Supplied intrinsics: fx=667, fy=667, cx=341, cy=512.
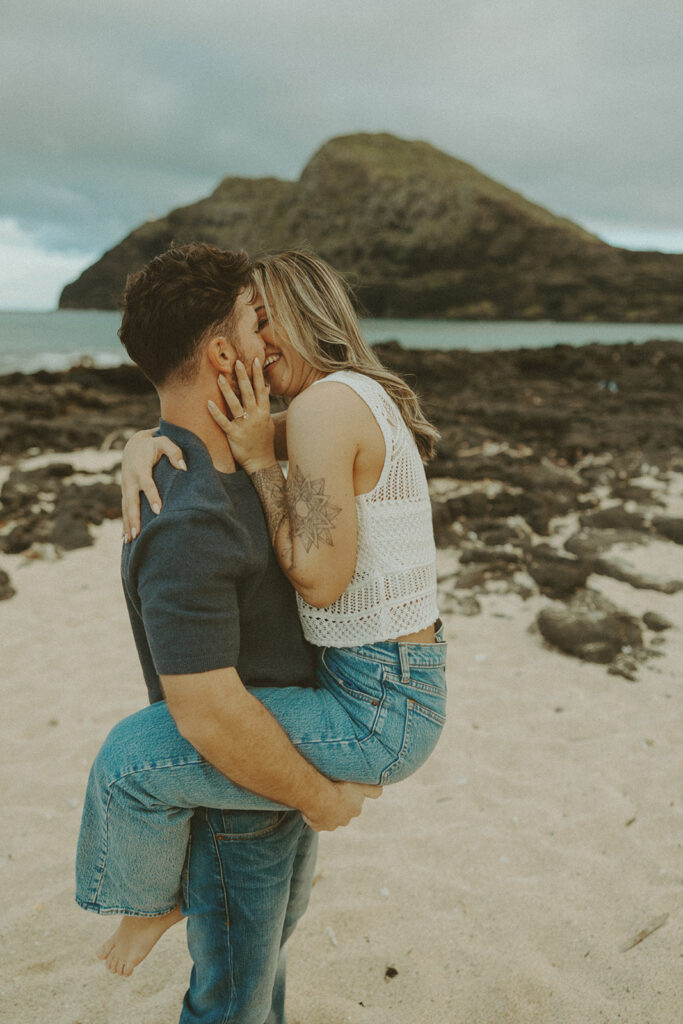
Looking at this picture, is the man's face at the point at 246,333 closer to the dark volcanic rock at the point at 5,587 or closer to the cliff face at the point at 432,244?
the dark volcanic rock at the point at 5,587

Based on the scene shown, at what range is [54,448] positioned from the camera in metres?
10.9

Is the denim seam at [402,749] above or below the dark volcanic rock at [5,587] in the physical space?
above

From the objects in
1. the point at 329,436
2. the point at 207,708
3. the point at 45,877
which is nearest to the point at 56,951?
the point at 45,877

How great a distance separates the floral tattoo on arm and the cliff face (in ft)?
232

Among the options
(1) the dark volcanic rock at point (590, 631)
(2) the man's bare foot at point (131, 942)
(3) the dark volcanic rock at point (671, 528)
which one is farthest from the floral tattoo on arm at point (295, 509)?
(3) the dark volcanic rock at point (671, 528)

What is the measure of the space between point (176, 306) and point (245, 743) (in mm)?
997

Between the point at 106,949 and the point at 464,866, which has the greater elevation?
the point at 106,949

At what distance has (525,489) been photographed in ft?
26.8

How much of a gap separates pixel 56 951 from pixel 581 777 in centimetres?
248

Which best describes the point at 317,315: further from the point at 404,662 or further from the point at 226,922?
the point at 226,922

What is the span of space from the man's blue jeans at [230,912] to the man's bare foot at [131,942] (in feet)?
0.28

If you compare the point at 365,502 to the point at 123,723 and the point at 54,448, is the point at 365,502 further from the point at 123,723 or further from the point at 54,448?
the point at 54,448

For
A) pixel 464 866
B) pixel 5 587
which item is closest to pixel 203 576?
pixel 464 866

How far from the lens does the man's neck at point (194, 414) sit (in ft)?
5.40
